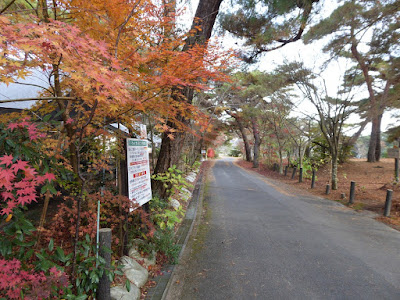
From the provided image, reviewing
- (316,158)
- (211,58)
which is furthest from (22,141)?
(316,158)

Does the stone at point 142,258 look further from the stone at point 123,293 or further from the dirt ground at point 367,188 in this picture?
the dirt ground at point 367,188

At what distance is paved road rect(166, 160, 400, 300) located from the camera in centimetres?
310

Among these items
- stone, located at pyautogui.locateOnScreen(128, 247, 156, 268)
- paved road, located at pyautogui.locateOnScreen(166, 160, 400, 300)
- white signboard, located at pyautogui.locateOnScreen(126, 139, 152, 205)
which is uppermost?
white signboard, located at pyautogui.locateOnScreen(126, 139, 152, 205)

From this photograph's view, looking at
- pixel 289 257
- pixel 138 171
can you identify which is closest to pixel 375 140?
pixel 289 257

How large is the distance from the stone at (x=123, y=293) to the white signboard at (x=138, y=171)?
3.69 feet

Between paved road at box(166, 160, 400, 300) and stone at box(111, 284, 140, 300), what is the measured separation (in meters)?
0.51

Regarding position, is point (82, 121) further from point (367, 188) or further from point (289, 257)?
point (367, 188)

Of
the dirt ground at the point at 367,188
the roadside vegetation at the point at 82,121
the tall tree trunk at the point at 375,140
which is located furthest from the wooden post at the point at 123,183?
the tall tree trunk at the point at 375,140

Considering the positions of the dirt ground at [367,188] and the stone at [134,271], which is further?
the dirt ground at [367,188]

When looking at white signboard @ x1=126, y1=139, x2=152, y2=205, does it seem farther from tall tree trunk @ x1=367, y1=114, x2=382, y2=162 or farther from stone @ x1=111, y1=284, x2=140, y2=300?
tall tree trunk @ x1=367, y1=114, x2=382, y2=162

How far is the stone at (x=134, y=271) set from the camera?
2979 millimetres

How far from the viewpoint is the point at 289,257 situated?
4.03 metres

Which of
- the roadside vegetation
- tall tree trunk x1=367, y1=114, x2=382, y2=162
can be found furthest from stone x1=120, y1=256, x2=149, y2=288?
tall tree trunk x1=367, y1=114, x2=382, y2=162

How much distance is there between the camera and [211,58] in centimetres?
429
